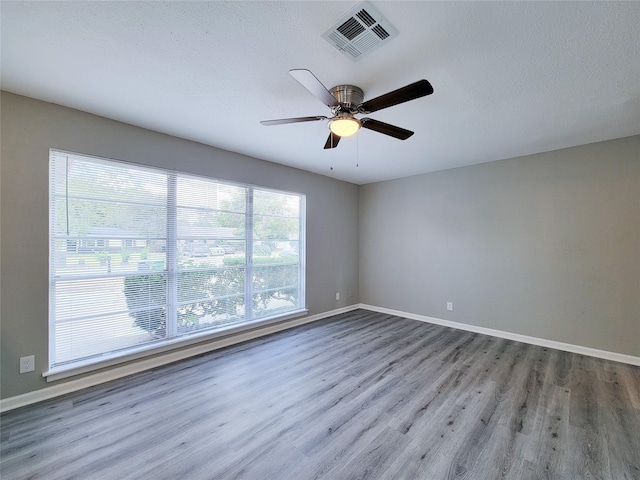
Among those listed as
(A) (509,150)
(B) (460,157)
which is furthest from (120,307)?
(A) (509,150)

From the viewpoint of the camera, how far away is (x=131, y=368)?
2814 millimetres

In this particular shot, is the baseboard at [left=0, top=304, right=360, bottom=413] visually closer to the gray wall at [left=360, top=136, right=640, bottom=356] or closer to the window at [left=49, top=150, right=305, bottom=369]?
the window at [left=49, top=150, right=305, bottom=369]

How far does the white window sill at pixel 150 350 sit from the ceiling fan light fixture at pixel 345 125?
113 inches

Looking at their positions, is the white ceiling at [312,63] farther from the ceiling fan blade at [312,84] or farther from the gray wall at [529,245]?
the gray wall at [529,245]

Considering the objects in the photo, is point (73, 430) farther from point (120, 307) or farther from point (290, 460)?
point (290, 460)

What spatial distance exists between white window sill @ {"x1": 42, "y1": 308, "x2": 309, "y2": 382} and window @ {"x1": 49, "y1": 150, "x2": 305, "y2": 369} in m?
0.05

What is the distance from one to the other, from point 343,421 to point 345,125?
2308 mm

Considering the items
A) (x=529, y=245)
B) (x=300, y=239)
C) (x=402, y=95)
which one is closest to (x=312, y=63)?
(x=402, y=95)

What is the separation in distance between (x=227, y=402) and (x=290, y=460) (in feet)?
2.83

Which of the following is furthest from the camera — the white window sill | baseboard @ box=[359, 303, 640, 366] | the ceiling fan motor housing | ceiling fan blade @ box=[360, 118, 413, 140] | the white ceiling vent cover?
baseboard @ box=[359, 303, 640, 366]

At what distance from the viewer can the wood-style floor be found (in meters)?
1.65

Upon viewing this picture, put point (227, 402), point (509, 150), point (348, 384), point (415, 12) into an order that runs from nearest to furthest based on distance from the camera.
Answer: point (415, 12), point (227, 402), point (348, 384), point (509, 150)

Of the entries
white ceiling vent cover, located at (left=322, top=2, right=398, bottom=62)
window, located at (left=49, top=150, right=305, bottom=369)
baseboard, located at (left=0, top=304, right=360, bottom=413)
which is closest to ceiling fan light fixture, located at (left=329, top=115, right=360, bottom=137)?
white ceiling vent cover, located at (left=322, top=2, right=398, bottom=62)

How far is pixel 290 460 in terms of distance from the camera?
170 centimetres
